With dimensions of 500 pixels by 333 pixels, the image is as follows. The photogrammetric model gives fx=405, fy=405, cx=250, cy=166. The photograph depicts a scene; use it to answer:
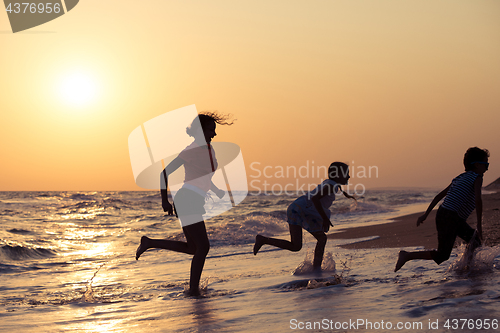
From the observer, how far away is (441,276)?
166 inches

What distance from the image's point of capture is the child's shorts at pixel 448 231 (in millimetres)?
4207

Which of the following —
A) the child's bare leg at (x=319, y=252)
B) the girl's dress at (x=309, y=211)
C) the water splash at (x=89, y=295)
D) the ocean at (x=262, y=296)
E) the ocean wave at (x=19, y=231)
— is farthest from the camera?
the ocean wave at (x=19, y=231)

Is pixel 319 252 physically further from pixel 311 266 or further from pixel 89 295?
pixel 89 295

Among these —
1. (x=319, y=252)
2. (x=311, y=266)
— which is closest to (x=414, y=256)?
(x=319, y=252)

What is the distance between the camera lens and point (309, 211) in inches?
203

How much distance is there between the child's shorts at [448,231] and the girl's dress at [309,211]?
125 centimetres

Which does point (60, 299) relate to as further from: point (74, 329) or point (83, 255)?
point (83, 255)

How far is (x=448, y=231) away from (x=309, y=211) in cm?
161

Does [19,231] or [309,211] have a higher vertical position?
[309,211]

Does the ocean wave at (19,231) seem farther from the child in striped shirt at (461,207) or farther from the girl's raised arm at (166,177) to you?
the child in striped shirt at (461,207)

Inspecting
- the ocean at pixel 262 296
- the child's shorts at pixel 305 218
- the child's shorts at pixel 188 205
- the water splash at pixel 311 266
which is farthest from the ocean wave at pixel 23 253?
the child's shorts at pixel 305 218

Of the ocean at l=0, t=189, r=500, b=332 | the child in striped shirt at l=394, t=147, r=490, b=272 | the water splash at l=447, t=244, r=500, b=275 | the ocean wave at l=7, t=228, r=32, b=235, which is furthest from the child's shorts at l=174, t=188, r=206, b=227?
the ocean wave at l=7, t=228, r=32, b=235

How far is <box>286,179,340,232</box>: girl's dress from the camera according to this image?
5.05m

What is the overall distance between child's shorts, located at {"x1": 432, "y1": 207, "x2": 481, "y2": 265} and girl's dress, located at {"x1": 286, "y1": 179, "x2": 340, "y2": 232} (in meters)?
1.25
